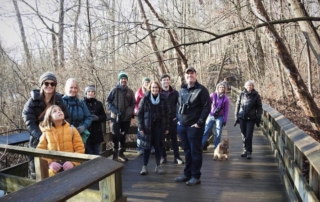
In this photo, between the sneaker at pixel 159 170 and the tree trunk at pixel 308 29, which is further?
the tree trunk at pixel 308 29

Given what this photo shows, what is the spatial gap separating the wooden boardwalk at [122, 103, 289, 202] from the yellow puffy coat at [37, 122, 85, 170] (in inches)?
48.6

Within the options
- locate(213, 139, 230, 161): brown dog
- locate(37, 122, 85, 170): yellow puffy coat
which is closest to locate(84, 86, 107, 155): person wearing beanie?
locate(37, 122, 85, 170): yellow puffy coat

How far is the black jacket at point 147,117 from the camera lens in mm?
5175

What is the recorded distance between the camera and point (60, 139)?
3.63 meters

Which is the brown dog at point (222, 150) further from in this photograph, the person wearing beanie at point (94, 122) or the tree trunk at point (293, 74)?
the tree trunk at point (293, 74)

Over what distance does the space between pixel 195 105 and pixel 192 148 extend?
0.68m

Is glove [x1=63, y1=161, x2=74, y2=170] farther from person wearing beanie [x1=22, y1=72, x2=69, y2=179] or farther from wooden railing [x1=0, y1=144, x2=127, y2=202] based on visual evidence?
person wearing beanie [x1=22, y1=72, x2=69, y2=179]

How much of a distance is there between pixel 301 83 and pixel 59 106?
7.51 m

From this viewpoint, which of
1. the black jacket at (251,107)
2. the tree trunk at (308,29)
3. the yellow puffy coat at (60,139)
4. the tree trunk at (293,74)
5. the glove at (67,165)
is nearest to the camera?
the glove at (67,165)

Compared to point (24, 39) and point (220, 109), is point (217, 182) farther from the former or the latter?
point (24, 39)

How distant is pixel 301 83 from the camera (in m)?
8.91

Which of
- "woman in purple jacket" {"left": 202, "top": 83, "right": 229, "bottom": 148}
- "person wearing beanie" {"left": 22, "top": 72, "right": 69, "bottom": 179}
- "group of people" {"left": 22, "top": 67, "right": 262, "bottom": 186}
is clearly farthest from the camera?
"woman in purple jacket" {"left": 202, "top": 83, "right": 229, "bottom": 148}

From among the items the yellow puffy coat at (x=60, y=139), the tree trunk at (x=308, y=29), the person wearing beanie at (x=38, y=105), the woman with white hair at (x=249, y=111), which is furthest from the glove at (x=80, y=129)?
the tree trunk at (x=308, y=29)

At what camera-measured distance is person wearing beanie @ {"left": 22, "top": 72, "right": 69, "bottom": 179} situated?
3.80 m
